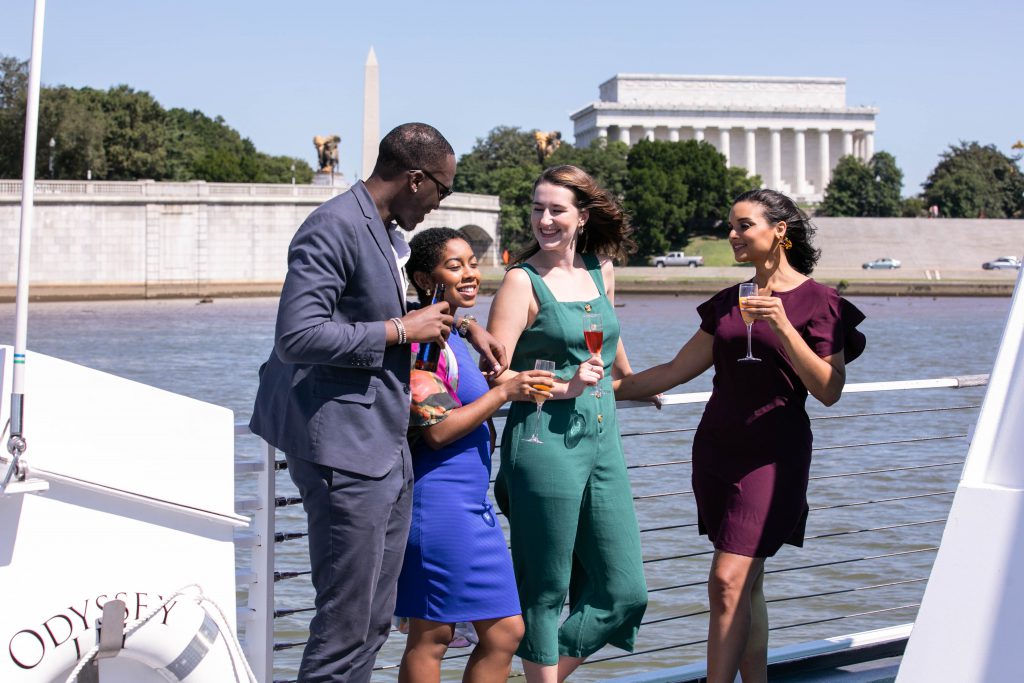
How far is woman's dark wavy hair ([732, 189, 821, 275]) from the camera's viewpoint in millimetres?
3387

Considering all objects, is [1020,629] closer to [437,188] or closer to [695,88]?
[437,188]

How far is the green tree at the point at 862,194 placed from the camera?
76188 millimetres

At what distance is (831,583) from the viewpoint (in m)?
8.05

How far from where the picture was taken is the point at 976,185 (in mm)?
77062

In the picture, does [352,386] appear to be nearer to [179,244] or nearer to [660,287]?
[179,244]

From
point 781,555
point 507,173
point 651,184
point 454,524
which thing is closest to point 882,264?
point 651,184

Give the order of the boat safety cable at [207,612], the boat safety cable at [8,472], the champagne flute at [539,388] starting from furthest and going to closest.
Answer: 1. the champagne flute at [539,388]
2. the boat safety cable at [207,612]
3. the boat safety cable at [8,472]

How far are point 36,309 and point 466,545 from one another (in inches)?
1800

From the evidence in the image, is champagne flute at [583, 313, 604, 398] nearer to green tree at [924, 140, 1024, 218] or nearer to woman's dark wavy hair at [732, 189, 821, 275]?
woman's dark wavy hair at [732, 189, 821, 275]

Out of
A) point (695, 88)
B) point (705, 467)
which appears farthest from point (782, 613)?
point (695, 88)

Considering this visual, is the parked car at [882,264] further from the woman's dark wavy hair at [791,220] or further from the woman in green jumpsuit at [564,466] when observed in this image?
the woman in green jumpsuit at [564,466]

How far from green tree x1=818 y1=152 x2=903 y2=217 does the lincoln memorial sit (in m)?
11.1

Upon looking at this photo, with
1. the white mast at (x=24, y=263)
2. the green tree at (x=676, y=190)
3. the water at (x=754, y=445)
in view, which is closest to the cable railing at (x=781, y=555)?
the water at (x=754, y=445)

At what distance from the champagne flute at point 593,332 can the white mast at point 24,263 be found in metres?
1.30
